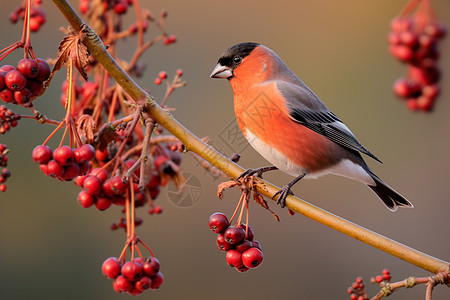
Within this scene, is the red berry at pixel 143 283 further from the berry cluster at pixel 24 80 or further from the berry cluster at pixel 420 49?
the berry cluster at pixel 420 49

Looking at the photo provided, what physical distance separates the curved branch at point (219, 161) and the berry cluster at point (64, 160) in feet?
0.80

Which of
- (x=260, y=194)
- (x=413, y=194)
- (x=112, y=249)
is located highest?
Answer: (x=112, y=249)

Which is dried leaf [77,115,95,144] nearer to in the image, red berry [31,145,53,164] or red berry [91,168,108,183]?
red berry [31,145,53,164]

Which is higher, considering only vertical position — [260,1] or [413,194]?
[260,1]

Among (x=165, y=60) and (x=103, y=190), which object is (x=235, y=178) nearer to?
(x=103, y=190)

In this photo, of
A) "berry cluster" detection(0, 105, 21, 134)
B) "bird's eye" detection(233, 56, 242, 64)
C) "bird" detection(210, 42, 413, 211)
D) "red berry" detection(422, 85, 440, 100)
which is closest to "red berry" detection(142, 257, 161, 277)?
"berry cluster" detection(0, 105, 21, 134)

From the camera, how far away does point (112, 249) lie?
16.1ft

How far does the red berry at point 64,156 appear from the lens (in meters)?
1.51

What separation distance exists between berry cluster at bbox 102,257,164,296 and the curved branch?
0.50 m

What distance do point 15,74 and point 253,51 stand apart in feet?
4.50

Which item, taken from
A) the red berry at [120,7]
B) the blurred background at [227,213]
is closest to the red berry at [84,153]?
the red berry at [120,7]

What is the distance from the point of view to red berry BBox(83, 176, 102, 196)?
69.9 inches

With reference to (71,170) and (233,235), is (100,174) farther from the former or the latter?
(233,235)

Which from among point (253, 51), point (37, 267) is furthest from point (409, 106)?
point (37, 267)
